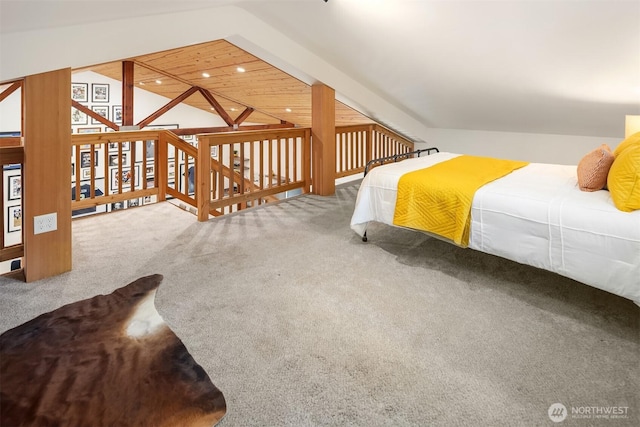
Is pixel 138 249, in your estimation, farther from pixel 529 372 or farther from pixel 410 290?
pixel 529 372

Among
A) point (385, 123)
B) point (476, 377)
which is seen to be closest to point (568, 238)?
point (476, 377)

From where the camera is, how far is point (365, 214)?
3.16m

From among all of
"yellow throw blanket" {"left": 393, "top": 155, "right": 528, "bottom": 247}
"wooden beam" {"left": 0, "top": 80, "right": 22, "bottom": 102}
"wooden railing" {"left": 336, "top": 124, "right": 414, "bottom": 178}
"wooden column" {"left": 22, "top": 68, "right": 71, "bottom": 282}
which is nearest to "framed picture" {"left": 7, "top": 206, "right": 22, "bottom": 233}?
"wooden beam" {"left": 0, "top": 80, "right": 22, "bottom": 102}

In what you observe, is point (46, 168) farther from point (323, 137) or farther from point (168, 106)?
point (168, 106)

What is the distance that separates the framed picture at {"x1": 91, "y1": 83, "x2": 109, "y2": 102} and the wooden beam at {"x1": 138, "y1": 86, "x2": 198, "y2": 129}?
2.44 ft

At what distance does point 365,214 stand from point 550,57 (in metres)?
2.05

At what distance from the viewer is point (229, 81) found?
6.36 m

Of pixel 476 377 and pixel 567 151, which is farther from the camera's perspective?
pixel 567 151

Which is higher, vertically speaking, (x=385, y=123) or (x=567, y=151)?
(x=385, y=123)

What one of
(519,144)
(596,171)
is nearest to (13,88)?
(596,171)

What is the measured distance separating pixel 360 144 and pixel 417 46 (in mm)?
2371

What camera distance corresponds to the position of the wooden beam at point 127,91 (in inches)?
255

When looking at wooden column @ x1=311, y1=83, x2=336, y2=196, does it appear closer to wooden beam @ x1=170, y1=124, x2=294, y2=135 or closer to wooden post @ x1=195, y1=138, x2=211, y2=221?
wooden post @ x1=195, y1=138, x2=211, y2=221

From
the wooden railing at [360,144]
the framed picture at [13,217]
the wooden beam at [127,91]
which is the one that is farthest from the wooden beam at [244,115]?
the framed picture at [13,217]
